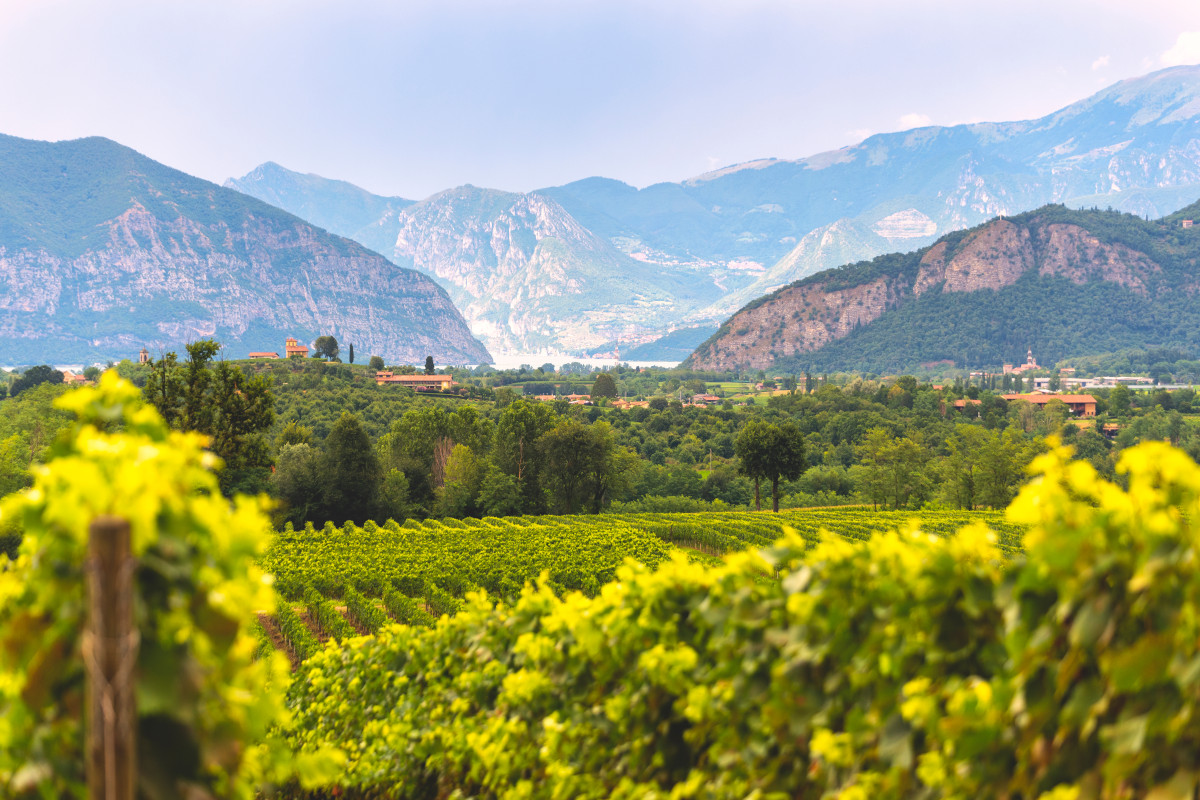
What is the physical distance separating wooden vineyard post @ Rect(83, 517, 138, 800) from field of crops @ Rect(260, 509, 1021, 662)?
1259 centimetres

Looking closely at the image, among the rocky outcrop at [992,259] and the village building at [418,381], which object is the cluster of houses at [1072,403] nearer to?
the village building at [418,381]

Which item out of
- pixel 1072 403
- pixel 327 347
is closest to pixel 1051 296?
pixel 1072 403

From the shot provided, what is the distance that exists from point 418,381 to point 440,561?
9264cm

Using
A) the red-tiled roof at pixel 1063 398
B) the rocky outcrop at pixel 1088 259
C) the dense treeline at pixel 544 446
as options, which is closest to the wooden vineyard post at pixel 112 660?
the dense treeline at pixel 544 446

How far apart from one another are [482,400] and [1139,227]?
19104 centimetres

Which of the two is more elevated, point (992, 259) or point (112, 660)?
point (992, 259)

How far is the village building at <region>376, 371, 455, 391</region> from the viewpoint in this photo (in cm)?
10856

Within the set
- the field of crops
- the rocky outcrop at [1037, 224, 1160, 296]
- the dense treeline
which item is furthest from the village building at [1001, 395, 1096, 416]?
the rocky outcrop at [1037, 224, 1160, 296]

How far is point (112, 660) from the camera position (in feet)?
4.62

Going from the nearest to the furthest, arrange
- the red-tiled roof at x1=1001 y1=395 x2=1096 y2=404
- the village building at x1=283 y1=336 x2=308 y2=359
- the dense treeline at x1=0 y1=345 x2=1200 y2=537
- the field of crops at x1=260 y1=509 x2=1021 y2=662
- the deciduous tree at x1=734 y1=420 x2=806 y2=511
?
the field of crops at x1=260 y1=509 x2=1021 y2=662
the dense treeline at x1=0 y1=345 x2=1200 y2=537
the deciduous tree at x1=734 y1=420 x2=806 y2=511
the red-tiled roof at x1=1001 y1=395 x2=1096 y2=404
the village building at x1=283 y1=336 x2=308 y2=359

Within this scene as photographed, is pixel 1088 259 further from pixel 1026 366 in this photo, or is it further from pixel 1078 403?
pixel 1078 403

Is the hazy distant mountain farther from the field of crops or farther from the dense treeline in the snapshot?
the field of crops

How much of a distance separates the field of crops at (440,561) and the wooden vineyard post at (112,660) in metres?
12.6

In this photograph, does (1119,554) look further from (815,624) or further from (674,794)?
(674,794)
